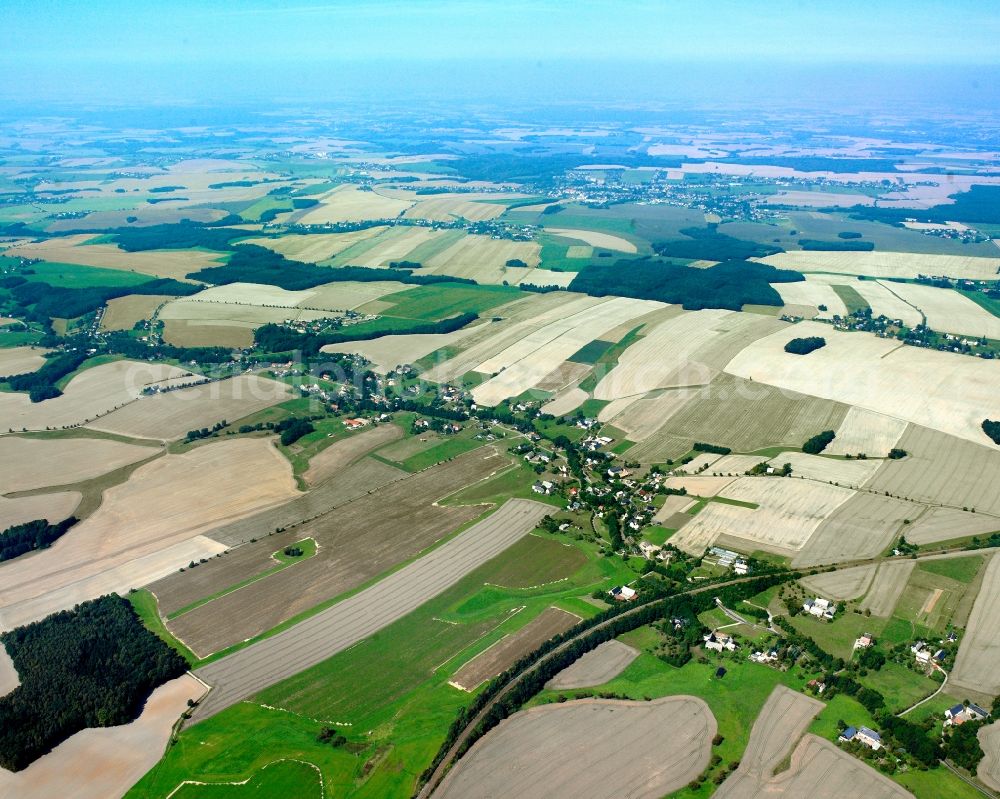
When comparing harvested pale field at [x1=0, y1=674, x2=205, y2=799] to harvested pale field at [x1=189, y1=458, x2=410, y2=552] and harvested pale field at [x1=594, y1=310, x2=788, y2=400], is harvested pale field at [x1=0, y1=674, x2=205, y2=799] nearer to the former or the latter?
harvested pale field at [x1=189, y1=458, x2=410, y2=552]

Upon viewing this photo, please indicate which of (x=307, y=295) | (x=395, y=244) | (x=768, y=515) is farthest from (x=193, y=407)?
(x=395, y=244)

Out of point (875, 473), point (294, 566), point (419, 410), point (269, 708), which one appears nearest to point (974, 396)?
point (875, 473)

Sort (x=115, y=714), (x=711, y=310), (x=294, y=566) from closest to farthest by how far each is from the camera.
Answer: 1. (x=115, y=714)
2. (x=294, y=566)
3. (x=711, y=310)

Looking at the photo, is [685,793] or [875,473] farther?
[875,473]

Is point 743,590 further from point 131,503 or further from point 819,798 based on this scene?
point 131,503

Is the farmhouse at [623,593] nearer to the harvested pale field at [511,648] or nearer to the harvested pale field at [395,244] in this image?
the harvested pale field at [511,648]

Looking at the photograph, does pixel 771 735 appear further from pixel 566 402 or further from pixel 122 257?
pixel 122 257
